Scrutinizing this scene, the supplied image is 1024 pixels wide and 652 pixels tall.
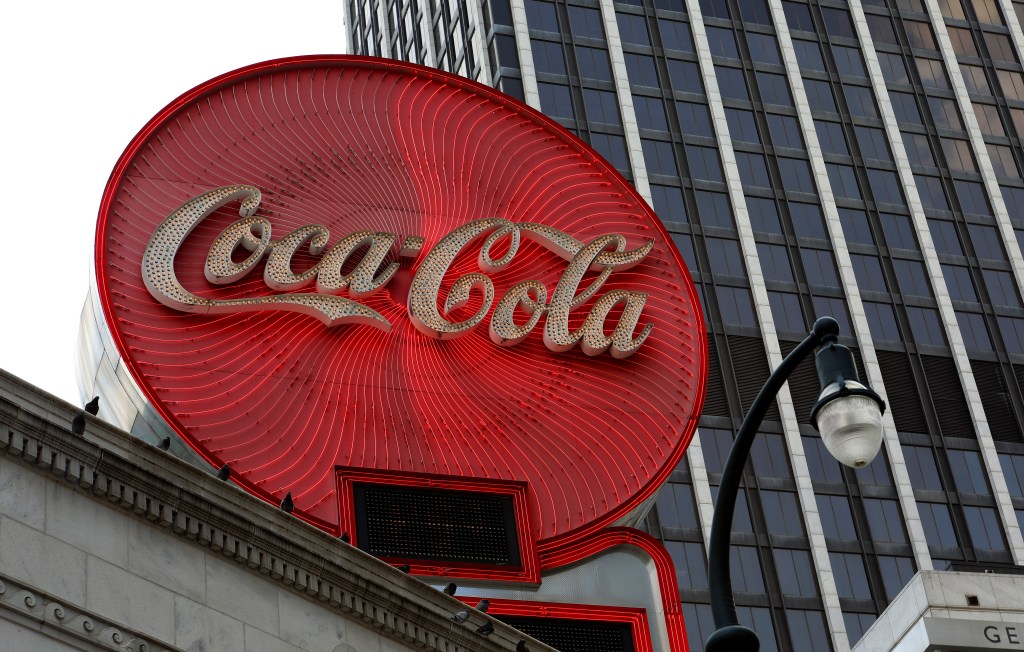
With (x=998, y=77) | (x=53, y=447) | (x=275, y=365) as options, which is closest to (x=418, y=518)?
(x=275, y=365)

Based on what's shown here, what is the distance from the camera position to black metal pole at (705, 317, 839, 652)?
14.3 meters

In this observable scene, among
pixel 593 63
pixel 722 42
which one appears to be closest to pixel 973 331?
pixel 722 42

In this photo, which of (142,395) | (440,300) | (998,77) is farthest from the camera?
(998,77)

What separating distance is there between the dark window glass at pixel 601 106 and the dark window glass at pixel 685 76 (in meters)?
3.58

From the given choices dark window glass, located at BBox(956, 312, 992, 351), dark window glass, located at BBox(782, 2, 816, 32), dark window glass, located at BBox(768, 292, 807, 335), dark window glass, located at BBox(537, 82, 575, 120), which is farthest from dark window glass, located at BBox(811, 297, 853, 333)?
dark window glass, located at BBox(782, 2, 816, 32)

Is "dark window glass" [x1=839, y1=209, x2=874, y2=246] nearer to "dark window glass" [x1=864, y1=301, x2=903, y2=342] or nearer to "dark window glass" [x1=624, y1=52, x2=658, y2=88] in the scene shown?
"dark window glass" [x1=864, y1=301, x2=903, y2=342]

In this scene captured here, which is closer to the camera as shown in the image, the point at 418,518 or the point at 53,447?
the point at 53,447

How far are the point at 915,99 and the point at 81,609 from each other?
7625cm

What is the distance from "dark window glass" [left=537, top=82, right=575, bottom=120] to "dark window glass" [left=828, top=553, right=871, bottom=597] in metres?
22.4

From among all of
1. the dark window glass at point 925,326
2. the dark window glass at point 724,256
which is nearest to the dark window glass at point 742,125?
the dark window glass at point 724,256

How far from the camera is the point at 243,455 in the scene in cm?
2394

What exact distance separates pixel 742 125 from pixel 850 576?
23090 mm

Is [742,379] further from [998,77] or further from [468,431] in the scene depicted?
[468,431]

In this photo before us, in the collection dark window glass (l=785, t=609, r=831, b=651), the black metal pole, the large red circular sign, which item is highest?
dark window glass (l=785, t=609, r=831, b=651)
